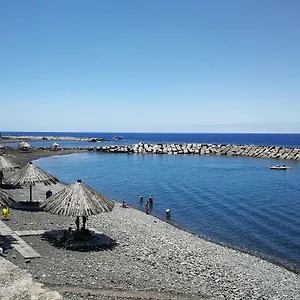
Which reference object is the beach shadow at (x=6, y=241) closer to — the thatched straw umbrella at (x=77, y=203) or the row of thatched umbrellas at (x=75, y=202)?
the row of thatched umbrellas at (x=75, y=202)

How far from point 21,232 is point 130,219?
8.71 meters

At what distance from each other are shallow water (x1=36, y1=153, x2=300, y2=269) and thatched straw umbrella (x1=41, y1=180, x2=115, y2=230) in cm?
917

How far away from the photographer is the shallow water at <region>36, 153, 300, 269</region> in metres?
25.2

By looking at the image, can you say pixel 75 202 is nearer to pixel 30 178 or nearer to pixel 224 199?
pixel 30 178

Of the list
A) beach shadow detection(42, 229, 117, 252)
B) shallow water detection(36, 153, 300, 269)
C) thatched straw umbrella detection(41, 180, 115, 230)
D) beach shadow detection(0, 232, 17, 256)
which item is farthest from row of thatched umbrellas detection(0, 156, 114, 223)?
shallow water detection(36, 153, 300, 269)

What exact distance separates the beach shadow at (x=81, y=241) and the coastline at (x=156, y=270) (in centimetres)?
→ 50

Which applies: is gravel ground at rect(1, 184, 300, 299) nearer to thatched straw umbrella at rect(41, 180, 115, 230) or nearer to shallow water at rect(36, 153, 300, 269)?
thatched straw umbrella at rect(41, 180, 115, 230)

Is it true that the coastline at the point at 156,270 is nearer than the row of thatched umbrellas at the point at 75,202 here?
Yes

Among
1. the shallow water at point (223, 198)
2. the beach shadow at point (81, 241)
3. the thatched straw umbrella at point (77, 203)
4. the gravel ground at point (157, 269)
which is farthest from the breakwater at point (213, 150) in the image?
the thatched straw umbrella at point (77, 203)

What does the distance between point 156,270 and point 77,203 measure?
4.80 metres

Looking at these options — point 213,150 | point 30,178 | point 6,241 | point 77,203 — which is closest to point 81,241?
point 77,203

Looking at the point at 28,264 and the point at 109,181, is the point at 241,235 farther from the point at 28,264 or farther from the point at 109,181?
the point at 109,181

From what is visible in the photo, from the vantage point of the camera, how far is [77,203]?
18.4 metres

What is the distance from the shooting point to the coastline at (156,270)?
566 inches
